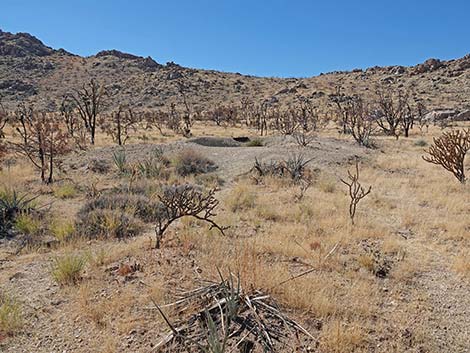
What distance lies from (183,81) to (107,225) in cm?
5355

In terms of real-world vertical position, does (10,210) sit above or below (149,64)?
below

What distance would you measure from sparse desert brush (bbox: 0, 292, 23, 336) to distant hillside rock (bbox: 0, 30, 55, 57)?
79577 mm

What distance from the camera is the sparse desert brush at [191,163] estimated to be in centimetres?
1254

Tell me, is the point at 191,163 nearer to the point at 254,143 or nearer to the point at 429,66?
the point at 254,143

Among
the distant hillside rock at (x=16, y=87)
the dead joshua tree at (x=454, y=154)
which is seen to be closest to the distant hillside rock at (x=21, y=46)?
the distant hillside rock at (x=16, y=87)

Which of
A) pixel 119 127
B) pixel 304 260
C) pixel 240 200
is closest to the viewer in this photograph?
pixel 304 260

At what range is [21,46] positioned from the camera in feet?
240

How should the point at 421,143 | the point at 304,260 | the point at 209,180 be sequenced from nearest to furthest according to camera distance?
the point at 304,260, the point at 209,180, the point at 421,143

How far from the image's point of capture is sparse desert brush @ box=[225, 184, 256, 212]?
8492mm

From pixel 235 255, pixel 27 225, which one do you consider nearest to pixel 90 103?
pixel 27 225

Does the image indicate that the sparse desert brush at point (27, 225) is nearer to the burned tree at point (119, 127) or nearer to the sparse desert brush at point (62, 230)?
the sparse desert brush at point (62, 230)

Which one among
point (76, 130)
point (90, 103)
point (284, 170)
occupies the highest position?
point (90, 103)

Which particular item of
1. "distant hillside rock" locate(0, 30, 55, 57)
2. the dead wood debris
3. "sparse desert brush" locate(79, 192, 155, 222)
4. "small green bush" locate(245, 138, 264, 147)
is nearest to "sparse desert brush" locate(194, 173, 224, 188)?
"sparse desert brush" locate(79, 192, 155, 222)

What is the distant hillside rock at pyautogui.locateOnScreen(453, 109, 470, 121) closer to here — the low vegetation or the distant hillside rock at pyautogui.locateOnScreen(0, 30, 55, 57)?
the low vegetation
